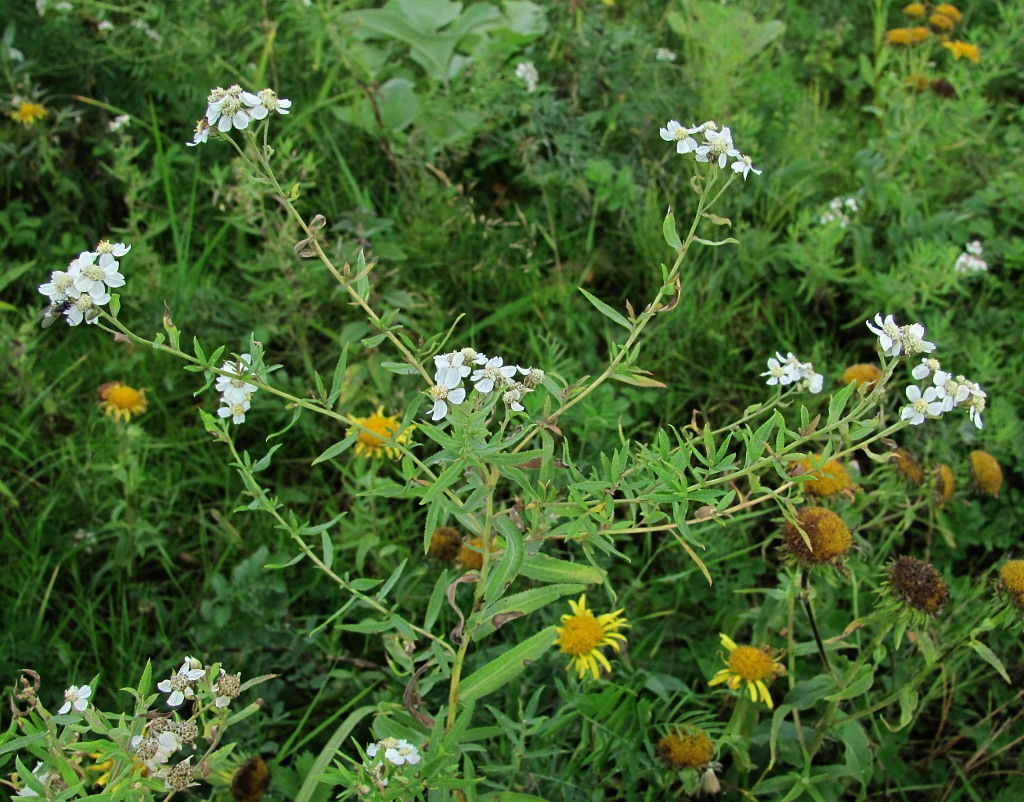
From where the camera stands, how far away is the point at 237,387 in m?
1.38

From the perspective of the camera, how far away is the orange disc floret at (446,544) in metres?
1.90

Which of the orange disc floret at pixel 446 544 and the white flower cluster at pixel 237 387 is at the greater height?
the white flower cluster at pixel 237 387

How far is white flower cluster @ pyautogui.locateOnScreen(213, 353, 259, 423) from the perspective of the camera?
1314 millimetres

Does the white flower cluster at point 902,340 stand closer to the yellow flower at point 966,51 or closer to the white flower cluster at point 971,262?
the white flower cluster at point 971,262

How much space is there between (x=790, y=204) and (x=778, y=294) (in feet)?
1.00

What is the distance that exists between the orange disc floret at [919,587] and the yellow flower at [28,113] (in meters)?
2.66

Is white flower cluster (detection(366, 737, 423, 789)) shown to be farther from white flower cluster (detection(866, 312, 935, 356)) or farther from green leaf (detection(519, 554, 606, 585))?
white flower cluster (detection(866, 312, 935, 356))

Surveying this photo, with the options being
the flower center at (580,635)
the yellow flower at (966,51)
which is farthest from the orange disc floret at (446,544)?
the yellow flower at (966,51)

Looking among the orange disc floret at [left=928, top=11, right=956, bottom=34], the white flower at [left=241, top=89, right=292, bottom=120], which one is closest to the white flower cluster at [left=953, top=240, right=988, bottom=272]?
the orange disc floret at [left=928, top=11, right=956, bottom=34]

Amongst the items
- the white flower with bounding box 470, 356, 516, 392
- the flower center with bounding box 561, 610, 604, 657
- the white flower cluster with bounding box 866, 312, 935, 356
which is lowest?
the flower center with bounding box 561, 610, 604, 657

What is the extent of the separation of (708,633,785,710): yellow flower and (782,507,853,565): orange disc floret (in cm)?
21

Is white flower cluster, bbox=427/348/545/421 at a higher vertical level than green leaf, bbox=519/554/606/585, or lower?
higher

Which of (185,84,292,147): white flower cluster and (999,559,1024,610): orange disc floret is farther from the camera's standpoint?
(999,559,1024,610): orange disc floret

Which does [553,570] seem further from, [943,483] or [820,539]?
[943,483]
